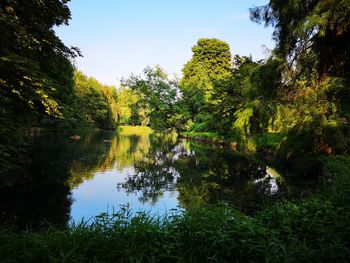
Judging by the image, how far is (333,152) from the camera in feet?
36.8

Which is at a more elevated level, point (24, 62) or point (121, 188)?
point (24, 62)

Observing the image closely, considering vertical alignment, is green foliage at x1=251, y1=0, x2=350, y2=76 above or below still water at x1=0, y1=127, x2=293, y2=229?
above

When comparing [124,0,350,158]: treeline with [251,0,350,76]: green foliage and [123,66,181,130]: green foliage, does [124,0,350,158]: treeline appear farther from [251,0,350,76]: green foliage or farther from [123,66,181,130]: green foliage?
[123,66,181,130]: green foliage

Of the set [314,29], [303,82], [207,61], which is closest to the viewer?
[314,29]

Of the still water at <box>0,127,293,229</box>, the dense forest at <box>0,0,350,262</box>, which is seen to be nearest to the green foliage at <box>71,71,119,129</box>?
the still water at <box>0,127,293,229</box>

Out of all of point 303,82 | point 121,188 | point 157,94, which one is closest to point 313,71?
point 303,82

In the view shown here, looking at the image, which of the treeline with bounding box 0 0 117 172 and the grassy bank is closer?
the grassy bank

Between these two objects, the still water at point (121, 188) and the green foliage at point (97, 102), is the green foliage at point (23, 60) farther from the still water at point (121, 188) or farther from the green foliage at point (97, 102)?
the green foliage at point (97, 102)

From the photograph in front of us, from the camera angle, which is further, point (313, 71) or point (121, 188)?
point (313, 71)

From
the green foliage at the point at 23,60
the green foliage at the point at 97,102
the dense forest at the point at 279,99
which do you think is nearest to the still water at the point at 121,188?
the dense forest at the point at 279,99

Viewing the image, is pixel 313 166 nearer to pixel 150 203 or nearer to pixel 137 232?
pixel 150 203

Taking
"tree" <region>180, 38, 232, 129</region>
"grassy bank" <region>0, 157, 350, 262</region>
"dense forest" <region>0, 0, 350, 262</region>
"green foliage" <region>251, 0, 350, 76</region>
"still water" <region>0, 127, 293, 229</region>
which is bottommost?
"still water" <region>0, 127, 293, 229</region>

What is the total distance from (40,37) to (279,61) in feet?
25.2

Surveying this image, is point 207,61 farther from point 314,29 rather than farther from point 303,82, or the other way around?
point 314,29
